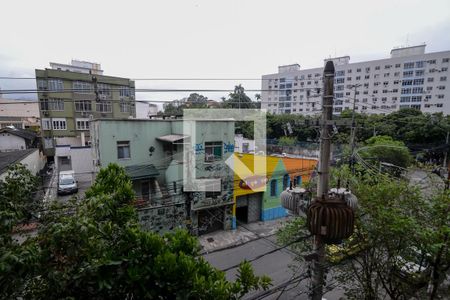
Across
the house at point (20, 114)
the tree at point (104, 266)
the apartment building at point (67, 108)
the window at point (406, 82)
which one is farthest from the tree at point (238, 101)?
the house at point (20, 114)

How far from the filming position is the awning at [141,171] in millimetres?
13367

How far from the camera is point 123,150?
531 inches

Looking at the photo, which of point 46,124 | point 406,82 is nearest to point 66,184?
point 46,124

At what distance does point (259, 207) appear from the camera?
16.6 metres

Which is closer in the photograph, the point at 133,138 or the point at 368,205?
the point at 368,205

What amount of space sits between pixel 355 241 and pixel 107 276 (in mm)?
5025

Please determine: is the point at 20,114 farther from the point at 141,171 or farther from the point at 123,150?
the point at 141,171

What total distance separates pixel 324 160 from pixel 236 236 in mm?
11667

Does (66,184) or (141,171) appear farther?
(66,184)

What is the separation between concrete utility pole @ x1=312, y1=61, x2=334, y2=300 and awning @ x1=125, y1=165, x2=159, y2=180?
11.1m

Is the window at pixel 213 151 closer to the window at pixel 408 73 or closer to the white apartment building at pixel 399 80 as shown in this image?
the white apartment building at pixel 399 80

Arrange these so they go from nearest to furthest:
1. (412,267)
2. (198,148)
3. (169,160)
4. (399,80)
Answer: (412,267)
(198,148)
(169,160)
(399,80)

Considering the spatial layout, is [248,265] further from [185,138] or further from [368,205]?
[185,138]

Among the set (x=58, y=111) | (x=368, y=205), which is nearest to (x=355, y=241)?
(x=368, y=205)
